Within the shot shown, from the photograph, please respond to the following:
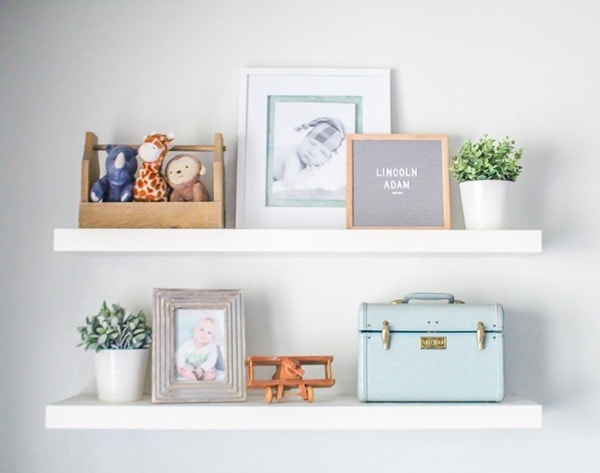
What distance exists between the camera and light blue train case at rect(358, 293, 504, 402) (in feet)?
5.97

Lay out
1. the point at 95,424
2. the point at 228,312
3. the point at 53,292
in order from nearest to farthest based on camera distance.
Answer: the point at 95,424, the point at 228,312, the point at 53,292

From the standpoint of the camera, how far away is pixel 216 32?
82.0 inches

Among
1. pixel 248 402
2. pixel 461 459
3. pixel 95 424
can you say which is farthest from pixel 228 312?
pixel 461 459

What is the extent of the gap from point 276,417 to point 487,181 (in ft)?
2.38

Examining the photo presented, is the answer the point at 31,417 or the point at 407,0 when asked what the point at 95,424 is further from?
the point at 407,0

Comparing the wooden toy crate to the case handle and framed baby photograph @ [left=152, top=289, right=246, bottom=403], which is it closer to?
framed baby photograph @ [left=152, top=289, right=246, bottom=403]

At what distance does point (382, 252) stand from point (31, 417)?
958 mm

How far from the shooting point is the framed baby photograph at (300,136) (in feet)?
6.55

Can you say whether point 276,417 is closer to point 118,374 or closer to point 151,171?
point 118,374

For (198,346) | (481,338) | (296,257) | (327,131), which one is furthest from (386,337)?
(327,131)

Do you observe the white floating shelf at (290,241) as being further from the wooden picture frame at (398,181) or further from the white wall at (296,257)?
the white wall at (296,257)

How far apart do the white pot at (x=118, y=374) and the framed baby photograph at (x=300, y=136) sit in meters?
0.42

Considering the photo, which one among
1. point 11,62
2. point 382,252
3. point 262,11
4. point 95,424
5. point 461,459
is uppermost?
point 262,11

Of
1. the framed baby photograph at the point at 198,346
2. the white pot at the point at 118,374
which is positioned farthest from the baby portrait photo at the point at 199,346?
the white pot at the point at 118,374
